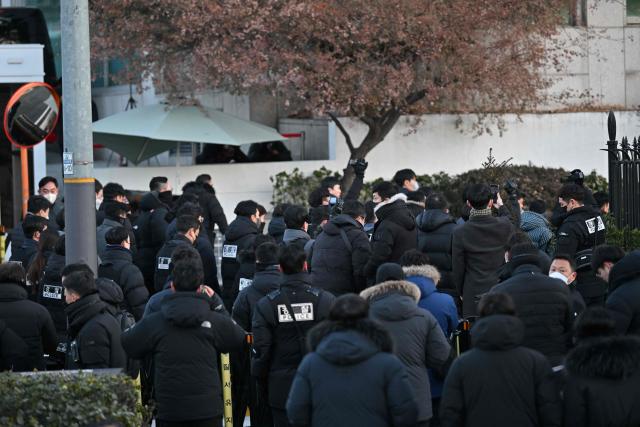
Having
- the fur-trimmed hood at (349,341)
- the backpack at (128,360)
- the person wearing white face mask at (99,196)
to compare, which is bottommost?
the backpack at (128,360)

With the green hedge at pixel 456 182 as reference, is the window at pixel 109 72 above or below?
above

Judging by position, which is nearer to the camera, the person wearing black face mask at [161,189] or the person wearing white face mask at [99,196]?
the person wearing white face mask at [99,196]

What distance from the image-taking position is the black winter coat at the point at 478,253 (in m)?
9.70

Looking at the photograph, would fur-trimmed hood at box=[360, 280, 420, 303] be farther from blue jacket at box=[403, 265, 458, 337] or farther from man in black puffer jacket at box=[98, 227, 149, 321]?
man in black puffer jacket at box=[98, 227, 149, 321]

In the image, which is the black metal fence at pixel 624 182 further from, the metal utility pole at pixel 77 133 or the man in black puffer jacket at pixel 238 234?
the metal utility pole at pixel 77 133

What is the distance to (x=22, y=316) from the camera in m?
8.47

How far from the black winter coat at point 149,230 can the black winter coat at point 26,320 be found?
16.3 ft

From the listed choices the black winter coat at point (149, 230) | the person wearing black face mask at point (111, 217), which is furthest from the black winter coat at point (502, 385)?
the black winter coat at point (149, 230)

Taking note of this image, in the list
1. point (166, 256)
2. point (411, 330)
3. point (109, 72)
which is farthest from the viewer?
point (109, 72)

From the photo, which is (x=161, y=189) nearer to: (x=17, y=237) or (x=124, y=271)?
(x=17, y=237)

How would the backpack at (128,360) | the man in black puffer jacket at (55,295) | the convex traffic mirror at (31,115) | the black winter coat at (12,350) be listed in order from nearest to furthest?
the backpack at (128,360) < the black winter coat at (12,350) < the man in black puffer jacket at (55,295) < the convex traffic mirror at (31,115)

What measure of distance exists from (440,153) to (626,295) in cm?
1308

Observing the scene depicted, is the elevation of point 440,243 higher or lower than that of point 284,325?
higher

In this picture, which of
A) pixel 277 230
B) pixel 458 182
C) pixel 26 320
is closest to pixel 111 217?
pixel 277 230
